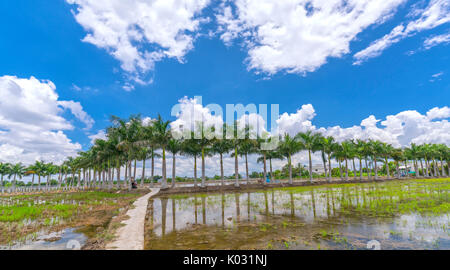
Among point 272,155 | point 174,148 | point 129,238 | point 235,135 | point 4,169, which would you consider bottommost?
point 129,238

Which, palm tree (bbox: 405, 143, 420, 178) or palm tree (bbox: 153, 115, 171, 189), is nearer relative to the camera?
palm tree (bbox: 153, 115, 171, 189)

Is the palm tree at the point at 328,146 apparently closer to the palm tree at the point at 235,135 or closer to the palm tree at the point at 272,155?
the palm tree at the point at 272,155

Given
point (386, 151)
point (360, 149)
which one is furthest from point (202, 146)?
point (386, 151)

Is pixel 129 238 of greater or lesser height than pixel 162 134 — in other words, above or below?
below

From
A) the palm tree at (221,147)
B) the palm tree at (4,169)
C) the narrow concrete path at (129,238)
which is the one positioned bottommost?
the narrow concrete path at (129,238)

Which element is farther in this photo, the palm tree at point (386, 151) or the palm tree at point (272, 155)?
the palm tree at point (386, 151)

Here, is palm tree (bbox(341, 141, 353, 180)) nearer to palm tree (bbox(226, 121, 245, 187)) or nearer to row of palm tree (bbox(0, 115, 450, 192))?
row of palm tree (bbox(0, 115, 450, 192))

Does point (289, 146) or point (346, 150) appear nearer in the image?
point (289, 146)

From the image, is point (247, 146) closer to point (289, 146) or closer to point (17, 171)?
point (289, 146)

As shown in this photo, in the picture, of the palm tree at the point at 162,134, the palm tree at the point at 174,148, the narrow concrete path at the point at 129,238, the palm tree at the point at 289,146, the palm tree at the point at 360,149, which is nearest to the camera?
the narrow concrete path at the point at 129,238

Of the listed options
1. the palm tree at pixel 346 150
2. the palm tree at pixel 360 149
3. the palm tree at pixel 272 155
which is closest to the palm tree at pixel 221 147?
the palm tree at pixel 272 155

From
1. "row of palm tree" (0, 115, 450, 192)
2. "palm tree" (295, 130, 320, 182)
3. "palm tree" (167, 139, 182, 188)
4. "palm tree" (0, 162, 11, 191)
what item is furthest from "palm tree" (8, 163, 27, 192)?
"palm tree" (295, 130, 320, 182)
